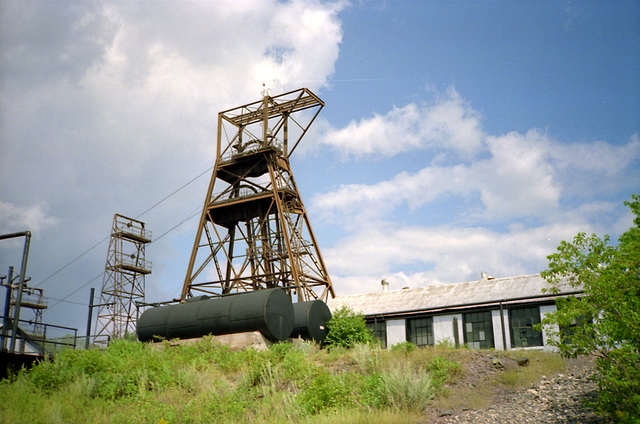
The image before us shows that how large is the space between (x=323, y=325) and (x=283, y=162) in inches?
605

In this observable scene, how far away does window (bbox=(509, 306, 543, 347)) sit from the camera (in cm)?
2648

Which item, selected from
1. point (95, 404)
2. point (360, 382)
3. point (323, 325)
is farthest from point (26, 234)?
point (360, 382)

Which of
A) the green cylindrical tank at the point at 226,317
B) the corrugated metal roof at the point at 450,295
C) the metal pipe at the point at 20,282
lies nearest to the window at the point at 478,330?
the corrugated metal roof at the point at 450,295

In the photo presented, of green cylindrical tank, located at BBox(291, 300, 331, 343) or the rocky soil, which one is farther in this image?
green cylindrical tank, located at BBox(291, 300, 331, 343)

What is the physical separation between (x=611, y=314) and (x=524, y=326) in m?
18.0

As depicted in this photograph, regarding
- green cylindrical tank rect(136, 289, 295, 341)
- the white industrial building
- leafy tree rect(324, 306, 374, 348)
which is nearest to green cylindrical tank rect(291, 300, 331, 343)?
leafy tree rect(324, 306, 374, 348)

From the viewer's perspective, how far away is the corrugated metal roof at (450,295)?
95.5 feet

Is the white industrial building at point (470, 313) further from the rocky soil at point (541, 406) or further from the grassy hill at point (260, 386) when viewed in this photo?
the rocky soil at point (541, 406)

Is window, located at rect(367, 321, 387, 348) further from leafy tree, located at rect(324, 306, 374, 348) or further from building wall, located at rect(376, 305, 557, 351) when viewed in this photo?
leafy tree, located at rect(324, 306, 374, 348)

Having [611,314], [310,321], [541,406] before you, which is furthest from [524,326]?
[611,314]

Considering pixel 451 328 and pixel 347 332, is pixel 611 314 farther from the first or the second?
pixel 451 328

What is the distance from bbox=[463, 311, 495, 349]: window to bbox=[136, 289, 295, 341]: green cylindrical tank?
31.8 ft

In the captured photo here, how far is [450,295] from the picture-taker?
31312 mm

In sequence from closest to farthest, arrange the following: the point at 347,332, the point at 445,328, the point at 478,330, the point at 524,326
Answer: the point at 347,332 < the point at 524,326 < the point at 478,330 < the point at 445,328
